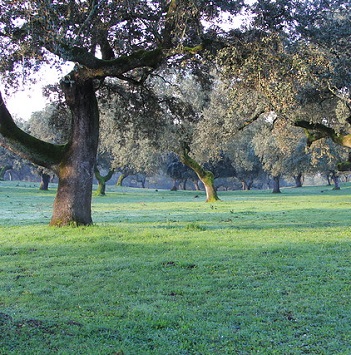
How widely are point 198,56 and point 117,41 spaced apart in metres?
3.29

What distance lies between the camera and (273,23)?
1412 centimetres

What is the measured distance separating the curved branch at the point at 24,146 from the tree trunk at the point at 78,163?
1.21 ft

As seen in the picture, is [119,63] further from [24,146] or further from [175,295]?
[175,295]

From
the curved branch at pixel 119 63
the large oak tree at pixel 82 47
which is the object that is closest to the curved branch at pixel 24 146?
the large oak tree at pixel 82 47

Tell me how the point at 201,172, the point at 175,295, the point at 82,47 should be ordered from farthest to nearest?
the point at 201,172, the point at 82,47, the point at 175,295

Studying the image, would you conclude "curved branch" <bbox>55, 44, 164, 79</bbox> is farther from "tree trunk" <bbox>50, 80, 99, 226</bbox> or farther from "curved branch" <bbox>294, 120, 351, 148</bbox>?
"curved branch" <bbox>294, 120, 351, 148</bbox>

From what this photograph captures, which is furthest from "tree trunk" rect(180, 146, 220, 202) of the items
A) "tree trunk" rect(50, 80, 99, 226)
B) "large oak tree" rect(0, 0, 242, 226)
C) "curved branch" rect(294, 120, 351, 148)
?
"tree trunk" rect(50, 80, 99, 226)

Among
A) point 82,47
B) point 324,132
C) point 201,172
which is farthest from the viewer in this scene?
point 201,172

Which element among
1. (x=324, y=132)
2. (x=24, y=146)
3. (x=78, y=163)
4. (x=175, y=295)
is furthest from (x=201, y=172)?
(x=175, y=295)

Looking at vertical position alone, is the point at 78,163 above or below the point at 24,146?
below

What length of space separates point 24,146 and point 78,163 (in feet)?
6.39

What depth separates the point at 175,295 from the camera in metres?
6.97

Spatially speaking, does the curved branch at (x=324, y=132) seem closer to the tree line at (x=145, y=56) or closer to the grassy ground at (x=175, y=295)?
the tree line at (x=145, y=56)

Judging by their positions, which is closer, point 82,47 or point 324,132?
point 82,47
